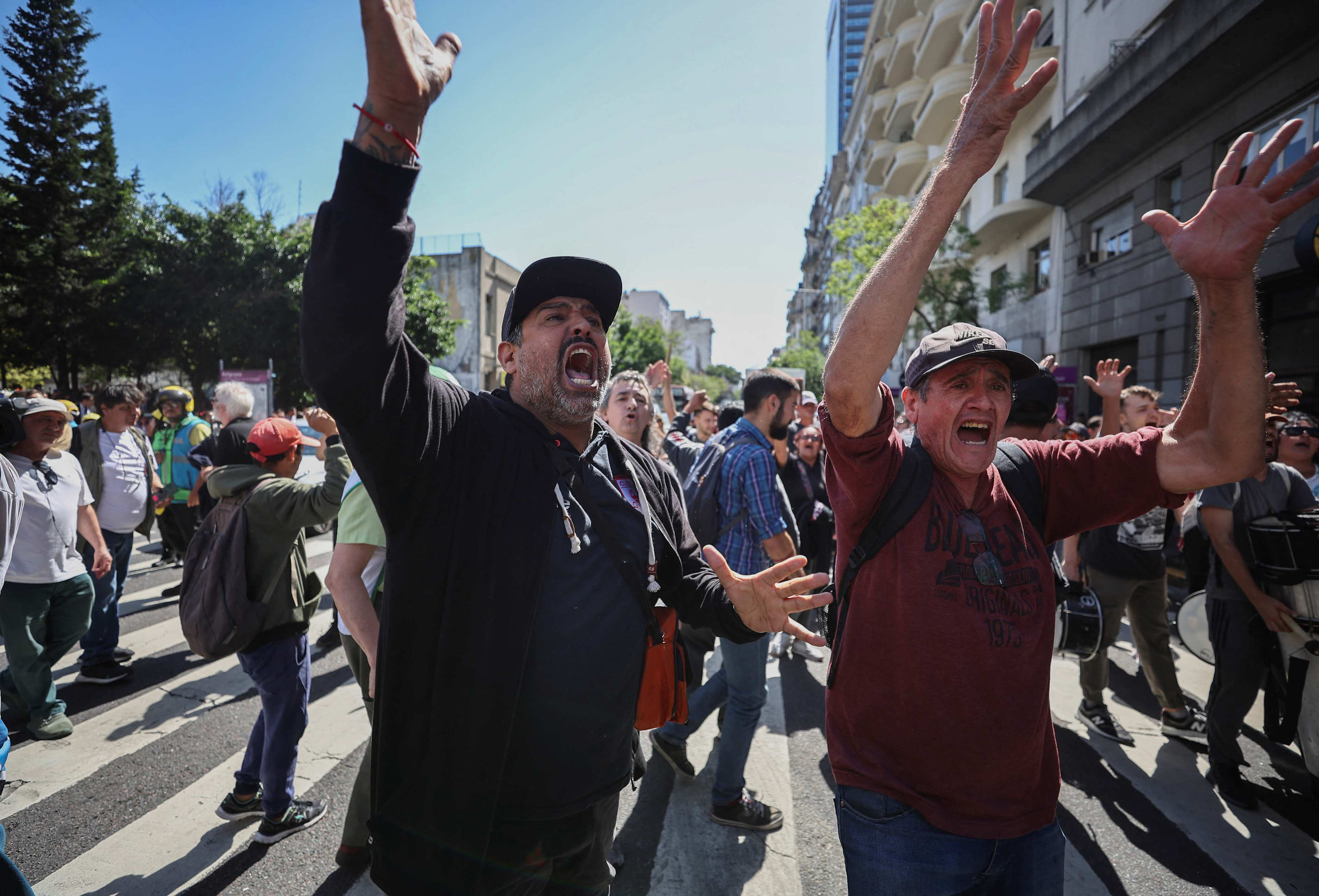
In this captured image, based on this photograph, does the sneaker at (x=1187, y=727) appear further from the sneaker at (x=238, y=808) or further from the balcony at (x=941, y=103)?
the balcony at (x=941, y=103)

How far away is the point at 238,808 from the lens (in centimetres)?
328

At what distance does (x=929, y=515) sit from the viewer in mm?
1886

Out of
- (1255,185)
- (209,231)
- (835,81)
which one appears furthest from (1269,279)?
(835,81)

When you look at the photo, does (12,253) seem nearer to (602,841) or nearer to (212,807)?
(212,807)

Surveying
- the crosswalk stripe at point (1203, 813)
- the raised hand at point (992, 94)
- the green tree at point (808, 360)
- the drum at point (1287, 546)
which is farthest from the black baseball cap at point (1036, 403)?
the green tree at point (808, 360)

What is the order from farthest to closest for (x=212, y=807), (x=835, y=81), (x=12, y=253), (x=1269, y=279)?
(x=835, y=81) → (x=12, y=253) → (x=1269, y=279) → (x=212, y=807)

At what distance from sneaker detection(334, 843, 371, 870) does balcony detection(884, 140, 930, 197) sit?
101ft

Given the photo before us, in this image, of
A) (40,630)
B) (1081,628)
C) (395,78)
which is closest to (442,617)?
(395,78)

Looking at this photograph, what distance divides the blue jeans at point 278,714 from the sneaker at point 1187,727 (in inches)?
204

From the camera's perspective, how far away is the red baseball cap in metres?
3.22

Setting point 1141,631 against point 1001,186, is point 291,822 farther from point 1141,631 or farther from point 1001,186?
point 1001,186

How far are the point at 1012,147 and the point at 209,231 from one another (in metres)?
29.5

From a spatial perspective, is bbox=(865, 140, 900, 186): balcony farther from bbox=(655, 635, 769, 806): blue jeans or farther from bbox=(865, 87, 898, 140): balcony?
bbox=(655, 635, 769, 806): blue jeans

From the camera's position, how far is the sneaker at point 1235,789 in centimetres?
365
